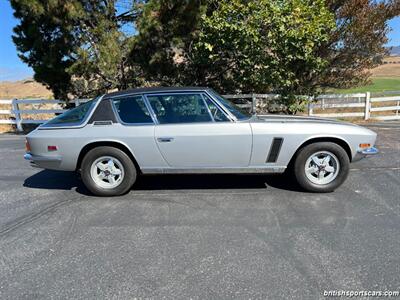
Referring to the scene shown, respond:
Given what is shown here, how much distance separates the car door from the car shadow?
0.59 meters

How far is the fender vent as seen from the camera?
4055mm

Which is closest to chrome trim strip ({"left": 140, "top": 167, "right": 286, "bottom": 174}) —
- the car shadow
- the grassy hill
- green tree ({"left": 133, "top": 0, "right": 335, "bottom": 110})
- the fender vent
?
the fender vent

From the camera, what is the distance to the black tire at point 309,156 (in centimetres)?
412

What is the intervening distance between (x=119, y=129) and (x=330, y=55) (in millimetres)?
9639

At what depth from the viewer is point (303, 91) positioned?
11180 mm

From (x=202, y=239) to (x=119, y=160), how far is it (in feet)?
5.76

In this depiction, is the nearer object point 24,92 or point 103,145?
point 103,145

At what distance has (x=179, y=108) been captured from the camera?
4277mm

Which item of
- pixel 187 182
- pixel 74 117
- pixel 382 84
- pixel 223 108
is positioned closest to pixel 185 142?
pixel 223 108

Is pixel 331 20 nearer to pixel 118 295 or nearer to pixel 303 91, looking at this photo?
pixel 303 91

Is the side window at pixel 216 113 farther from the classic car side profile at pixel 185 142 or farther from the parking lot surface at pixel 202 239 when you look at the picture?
the parking lot surface at pixel 202 239

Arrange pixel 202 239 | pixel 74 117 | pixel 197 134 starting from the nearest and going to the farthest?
pixel 202 239 → pixel 197 134 → pixel 74 117

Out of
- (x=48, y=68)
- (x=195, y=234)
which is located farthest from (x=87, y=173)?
(x=48, y=68)

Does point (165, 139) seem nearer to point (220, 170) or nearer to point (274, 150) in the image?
point (220, 170)
